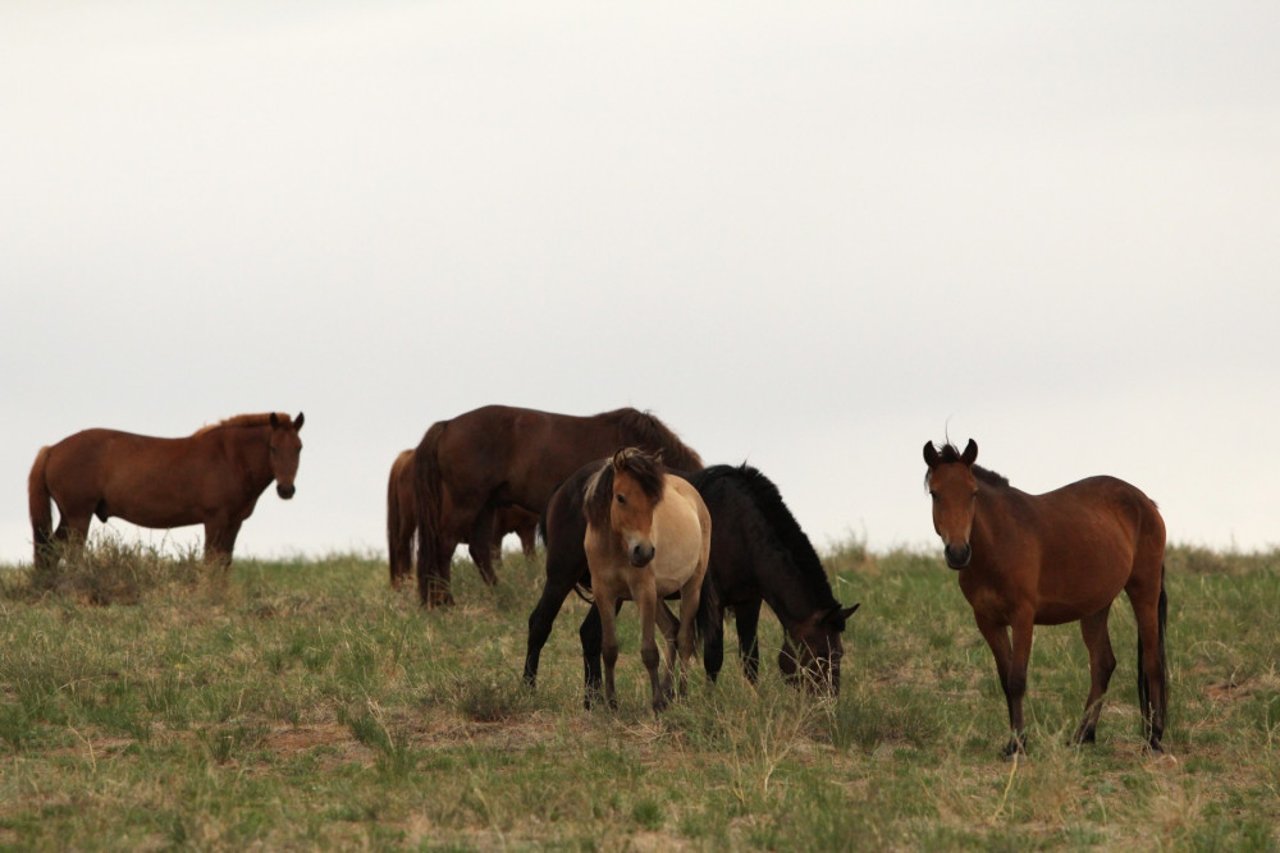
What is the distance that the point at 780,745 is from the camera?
834 cm

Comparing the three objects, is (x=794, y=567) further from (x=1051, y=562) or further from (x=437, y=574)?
(x=437, y=574)

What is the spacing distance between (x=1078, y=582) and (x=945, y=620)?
4.75 metres

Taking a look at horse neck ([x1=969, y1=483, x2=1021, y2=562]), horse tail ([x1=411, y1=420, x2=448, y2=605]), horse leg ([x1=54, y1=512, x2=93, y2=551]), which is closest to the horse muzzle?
horse neck ([x1=969, y1=483, x2=1021, y2=562])

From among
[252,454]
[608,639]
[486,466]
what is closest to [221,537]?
[252,454]

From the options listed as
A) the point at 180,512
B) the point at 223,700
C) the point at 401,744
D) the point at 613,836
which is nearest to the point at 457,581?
the point at 180,512

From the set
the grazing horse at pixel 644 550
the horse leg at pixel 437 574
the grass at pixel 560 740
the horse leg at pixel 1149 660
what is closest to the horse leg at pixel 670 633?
the grazing horse at pixel 644 550

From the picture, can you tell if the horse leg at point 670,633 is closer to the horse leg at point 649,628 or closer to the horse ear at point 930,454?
the horse leg at point 649,628

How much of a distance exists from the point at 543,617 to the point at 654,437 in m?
4.37

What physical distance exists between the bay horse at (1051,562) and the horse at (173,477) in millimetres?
9661

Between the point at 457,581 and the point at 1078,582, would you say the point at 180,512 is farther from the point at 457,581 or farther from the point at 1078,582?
the point at 1078,582

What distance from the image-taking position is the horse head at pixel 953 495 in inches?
328

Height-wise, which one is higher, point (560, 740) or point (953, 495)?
point (953, 495)

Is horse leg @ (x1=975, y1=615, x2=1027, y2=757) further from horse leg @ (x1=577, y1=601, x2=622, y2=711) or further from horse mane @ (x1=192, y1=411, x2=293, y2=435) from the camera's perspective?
horse mane @ (x1=192, y1=411, x2=293, y2=435)

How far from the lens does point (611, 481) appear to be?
9.28 meters
